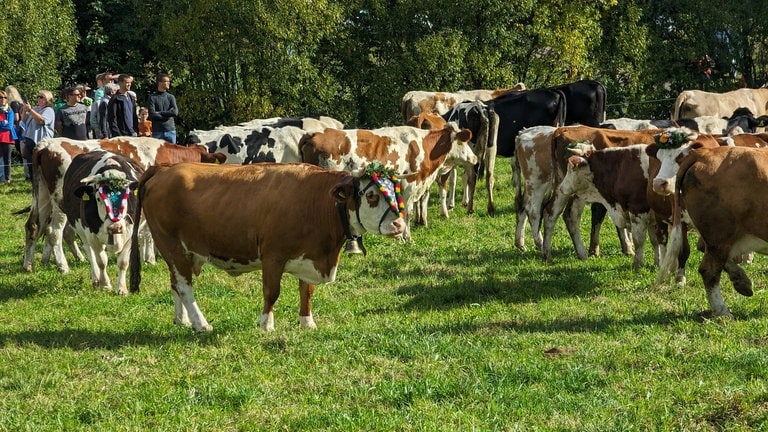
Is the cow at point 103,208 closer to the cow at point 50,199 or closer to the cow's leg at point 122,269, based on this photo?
the cow's leg at point 122,269

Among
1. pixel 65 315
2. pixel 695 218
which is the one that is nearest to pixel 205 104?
pixel 65 315

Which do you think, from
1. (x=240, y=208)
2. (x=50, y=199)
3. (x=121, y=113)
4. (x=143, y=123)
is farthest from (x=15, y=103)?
(x=240, y=208)

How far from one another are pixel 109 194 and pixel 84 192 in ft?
0.96

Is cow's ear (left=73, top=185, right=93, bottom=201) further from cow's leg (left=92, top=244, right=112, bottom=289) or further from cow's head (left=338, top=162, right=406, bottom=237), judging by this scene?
cow's head (left=338, top=162, right=406, bottom=237)

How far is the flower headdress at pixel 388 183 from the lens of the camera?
9.02 metres

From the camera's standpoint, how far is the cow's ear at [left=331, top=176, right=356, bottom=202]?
29.5ft

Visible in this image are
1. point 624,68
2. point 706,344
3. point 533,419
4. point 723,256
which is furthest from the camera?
point 624,68

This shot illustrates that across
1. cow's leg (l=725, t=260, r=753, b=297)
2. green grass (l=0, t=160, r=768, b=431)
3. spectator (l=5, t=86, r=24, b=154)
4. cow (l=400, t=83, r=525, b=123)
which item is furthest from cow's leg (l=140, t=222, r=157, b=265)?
cow (l=400, t=83, r=525, b=123)

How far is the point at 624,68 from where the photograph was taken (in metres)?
36.4

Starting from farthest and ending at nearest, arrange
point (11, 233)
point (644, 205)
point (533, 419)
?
point (11, 233), point (644, 205), point (533, 419)

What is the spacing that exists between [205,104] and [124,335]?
2432 centimetres

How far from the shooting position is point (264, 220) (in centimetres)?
923

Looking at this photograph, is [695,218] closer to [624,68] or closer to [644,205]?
[644,205]

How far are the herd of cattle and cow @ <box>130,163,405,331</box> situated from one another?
13mm
